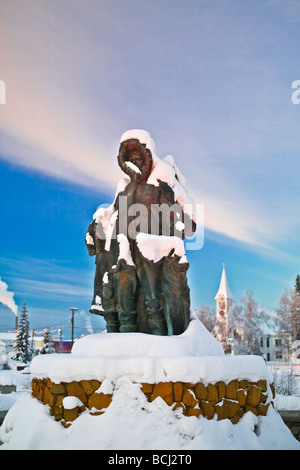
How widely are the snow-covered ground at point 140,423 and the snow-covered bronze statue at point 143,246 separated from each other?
0.84 metres

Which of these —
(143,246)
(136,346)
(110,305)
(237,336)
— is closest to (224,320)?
(237,336)

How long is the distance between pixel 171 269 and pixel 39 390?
2.08 meters

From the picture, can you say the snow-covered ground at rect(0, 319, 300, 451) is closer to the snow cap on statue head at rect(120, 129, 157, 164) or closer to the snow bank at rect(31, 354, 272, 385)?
the snow bank at rect(31, 354, 272, 385)

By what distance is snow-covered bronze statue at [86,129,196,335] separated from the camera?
17.7ft

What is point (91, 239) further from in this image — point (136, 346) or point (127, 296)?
point (136, 346)

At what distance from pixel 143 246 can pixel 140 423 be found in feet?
Result: 7.28

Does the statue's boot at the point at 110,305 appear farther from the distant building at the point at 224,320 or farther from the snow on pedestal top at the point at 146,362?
the distant building at the point at 224,320

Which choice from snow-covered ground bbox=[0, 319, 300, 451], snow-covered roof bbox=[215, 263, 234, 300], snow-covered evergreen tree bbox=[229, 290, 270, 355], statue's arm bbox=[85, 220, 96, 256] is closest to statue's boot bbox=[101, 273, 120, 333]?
statue's arm bbox=[85, 220, 96, 256]

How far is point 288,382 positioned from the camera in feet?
55.1

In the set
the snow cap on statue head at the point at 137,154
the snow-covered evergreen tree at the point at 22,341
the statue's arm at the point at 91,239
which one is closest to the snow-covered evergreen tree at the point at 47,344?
the snow-covered evergreen tree at the point at 22,341

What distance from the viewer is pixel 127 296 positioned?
18.2 ft

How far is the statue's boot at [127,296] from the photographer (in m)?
5.55

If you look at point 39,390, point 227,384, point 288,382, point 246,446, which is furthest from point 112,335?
point 288,382
